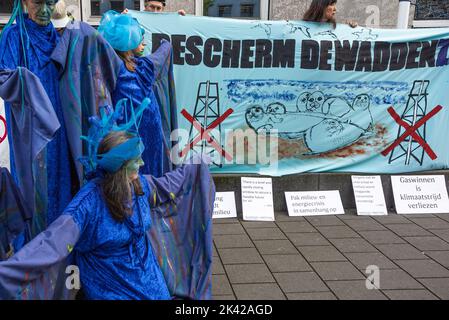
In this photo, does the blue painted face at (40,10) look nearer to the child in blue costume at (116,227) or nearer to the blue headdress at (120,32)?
the blue headdress at (120,32)

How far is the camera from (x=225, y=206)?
4602 mm

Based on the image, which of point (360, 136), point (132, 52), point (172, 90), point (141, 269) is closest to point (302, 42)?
point (360, 136)

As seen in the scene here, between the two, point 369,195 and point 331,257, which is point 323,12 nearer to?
point 369,195

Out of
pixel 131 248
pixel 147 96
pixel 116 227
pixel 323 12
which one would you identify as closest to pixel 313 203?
pixel 323 12

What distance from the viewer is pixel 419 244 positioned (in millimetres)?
3986

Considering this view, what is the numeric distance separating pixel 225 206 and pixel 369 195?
4.79ft

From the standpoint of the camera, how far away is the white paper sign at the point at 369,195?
4727 millimetres

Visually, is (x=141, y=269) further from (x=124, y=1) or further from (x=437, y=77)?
(x=124, y=1)

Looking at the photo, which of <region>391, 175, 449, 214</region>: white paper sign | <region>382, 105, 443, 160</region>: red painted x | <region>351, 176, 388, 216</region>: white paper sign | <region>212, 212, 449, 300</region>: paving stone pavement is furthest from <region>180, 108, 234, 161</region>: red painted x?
<region>391, 175, 449, 214</region>: white paper sign

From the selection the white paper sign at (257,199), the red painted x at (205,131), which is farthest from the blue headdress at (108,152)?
the white paper sign at (257,199)

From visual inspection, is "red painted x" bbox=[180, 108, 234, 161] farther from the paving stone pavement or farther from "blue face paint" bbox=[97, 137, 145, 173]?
"blue face paint" bbox=[97, 137, 145, 173]

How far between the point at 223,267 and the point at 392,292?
1.16m

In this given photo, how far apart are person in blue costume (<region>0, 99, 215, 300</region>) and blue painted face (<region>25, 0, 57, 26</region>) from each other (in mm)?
533

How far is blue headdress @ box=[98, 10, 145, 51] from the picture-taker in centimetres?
266
